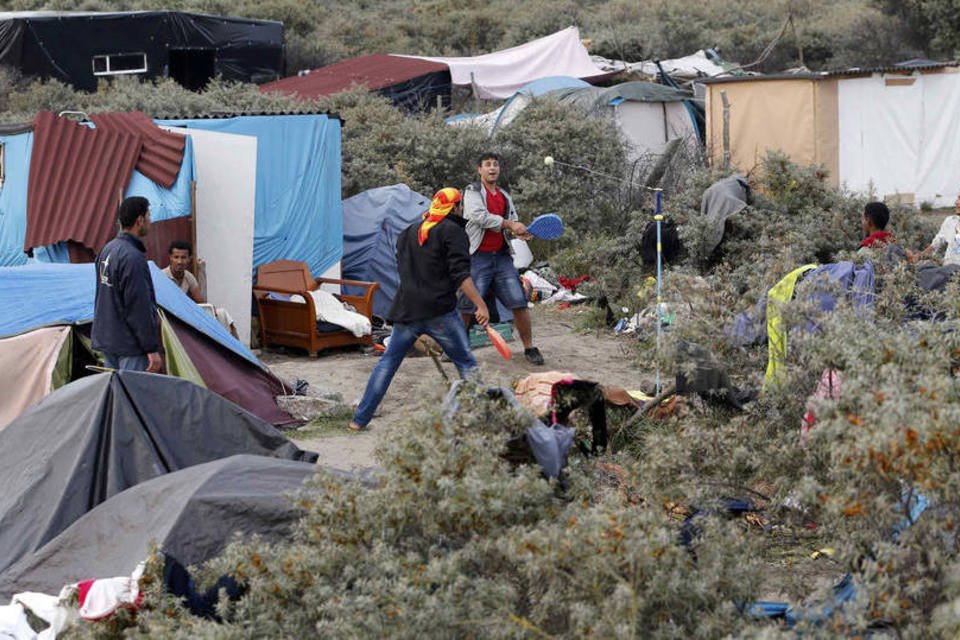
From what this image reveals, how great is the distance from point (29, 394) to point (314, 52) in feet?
74.5

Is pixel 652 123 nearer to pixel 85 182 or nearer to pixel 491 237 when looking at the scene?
pixel 491 237

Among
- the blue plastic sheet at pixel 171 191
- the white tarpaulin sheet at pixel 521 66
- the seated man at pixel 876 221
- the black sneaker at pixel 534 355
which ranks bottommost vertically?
the black sneaker at pixel 534 355

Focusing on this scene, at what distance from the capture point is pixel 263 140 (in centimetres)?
1241

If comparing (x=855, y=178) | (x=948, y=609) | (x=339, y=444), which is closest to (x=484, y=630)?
(x=948, y=609)

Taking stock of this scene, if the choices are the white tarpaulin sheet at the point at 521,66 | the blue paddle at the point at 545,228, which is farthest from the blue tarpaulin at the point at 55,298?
the white tarpaulin sheet at the point at 521,66

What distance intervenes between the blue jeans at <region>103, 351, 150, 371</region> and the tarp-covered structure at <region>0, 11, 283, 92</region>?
16.4 m

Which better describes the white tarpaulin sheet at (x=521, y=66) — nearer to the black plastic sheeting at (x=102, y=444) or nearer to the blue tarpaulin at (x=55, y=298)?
the blue tarpaulin at (x=55, y=298)

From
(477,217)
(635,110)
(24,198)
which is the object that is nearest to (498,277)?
(477,217)

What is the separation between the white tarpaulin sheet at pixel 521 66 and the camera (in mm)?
23484

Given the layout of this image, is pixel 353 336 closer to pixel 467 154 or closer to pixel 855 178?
pixel 467 154

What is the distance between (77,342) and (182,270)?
5.32 ft

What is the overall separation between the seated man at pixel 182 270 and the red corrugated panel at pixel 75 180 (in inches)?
38.4

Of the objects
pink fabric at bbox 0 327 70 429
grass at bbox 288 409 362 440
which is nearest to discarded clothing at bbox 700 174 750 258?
grass at bbox 288 409 362 440

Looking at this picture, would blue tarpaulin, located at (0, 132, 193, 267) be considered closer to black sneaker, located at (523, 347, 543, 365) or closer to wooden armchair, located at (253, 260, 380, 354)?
wooden armchair, located at (253, 260, 380, 354)
